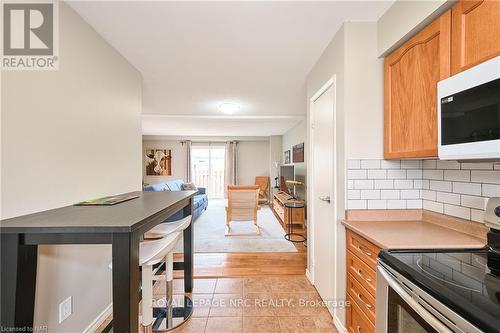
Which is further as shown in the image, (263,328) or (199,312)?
(199,312)

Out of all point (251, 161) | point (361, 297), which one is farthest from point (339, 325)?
point (251, 161)

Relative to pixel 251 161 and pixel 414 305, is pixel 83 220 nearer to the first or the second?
pixel 414 305

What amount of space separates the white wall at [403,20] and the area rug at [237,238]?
113 inches

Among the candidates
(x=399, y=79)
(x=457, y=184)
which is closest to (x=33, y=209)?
(x=399, y=79)

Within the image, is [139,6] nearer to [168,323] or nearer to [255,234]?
[168,323]

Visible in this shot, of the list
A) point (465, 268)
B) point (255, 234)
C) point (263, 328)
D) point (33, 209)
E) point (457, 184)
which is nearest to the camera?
point (465, 268)

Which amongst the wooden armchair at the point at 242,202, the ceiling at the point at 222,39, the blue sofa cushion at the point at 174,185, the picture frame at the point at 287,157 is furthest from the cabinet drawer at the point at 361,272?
the picture frame at the point at 287,157

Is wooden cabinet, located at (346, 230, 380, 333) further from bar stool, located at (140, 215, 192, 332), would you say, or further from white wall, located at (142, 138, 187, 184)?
white wall, located at (142, 138, 187, 184)

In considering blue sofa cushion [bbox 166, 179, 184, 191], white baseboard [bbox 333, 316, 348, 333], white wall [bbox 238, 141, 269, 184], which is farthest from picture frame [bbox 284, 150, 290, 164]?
white baseboard [bbox 333, 316, 348, 333]

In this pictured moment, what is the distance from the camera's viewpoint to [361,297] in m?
1.44

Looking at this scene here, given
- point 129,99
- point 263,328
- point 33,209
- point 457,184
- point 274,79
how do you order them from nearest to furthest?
point 33,209 → point 457,184 → point 263,328 → point 129,99 → point 274,79

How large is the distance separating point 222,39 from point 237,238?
3.16 metres

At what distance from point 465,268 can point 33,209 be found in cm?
218

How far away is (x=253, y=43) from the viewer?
6.42 feet
